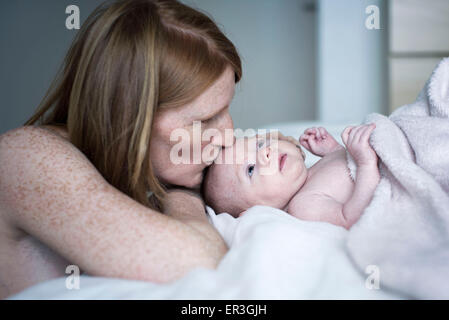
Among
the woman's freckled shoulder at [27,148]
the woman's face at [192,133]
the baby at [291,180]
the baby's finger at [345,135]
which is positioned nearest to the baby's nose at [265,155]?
the baby at [291,180]

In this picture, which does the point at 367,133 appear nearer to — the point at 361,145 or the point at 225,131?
the point at 361,145

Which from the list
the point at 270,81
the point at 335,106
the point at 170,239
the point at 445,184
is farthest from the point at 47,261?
the point at 270,81

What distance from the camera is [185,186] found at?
1224 mm

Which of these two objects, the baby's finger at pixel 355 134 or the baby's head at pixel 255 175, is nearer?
the baby's finger at pixel 355 134

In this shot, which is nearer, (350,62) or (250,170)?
(250,170)

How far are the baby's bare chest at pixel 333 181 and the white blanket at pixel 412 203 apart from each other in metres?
0.05

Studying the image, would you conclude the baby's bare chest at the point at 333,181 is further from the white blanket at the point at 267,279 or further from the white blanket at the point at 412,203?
the white blanket at the point at 267,279

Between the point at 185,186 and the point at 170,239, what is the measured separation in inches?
20.8

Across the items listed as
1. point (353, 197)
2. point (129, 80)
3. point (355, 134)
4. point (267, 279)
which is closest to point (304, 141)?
point (355, 134)

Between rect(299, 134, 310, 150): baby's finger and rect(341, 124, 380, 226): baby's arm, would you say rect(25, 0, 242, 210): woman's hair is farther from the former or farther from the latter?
rect(299, 134, 310, 150): baby's finger

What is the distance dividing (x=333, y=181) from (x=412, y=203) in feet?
1.03

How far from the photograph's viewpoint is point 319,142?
142 centimetres

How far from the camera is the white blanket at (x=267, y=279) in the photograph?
0.61 metres
